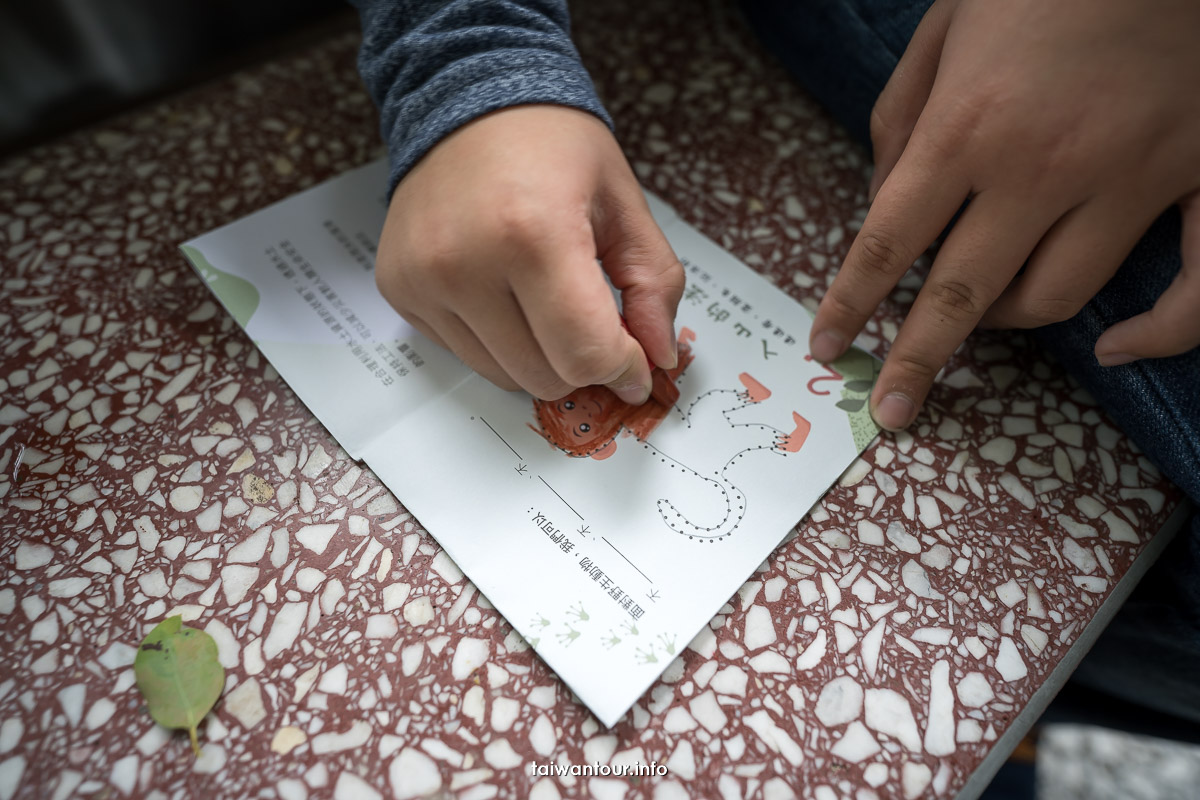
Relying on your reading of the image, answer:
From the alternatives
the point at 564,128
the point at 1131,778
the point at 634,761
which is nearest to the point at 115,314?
the point at 564,128

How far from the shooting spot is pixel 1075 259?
1.15ft

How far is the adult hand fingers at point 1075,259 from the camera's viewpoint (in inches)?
13.3

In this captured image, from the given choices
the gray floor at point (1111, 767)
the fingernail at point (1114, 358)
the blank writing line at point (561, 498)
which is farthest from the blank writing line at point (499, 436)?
the gray floor at point (1111, 767)

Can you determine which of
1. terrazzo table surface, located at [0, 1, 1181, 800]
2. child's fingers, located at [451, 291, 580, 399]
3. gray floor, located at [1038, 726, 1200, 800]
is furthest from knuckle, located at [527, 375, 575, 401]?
gray floor, located at [1038, 726, 1200, 800]

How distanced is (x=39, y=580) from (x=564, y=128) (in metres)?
0.39

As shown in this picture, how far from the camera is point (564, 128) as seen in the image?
0.38 m

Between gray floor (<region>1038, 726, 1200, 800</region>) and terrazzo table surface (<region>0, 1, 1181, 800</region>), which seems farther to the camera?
gray floor (<region>1038, 726, 1200, 800</region>)

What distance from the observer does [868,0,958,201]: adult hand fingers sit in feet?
1.28

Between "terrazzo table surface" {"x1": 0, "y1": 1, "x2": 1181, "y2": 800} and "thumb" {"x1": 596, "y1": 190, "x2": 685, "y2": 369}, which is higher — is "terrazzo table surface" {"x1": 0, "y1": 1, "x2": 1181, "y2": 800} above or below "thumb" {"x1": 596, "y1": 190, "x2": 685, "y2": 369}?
below

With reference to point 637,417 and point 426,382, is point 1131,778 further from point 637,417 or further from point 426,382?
point 426,382

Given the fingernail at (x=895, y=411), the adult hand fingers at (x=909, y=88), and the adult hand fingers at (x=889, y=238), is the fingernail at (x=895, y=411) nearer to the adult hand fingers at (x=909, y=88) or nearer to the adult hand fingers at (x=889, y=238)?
the adult hand fingers at (x=889, y=238)

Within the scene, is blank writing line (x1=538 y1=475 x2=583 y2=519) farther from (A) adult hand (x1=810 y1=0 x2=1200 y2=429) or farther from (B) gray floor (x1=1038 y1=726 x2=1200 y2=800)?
(B) gray floor (x1=1038 y1=726 x2=1200 y2=800)

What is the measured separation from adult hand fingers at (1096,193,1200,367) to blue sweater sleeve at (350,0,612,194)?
31 cm

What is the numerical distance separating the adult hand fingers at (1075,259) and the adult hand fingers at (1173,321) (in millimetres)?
20
